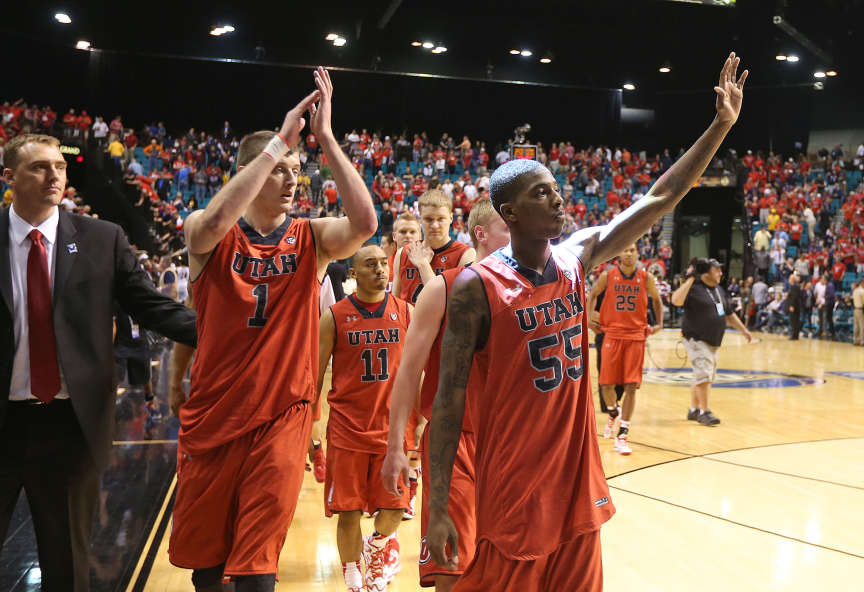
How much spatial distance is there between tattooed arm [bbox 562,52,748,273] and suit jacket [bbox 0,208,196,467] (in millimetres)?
1631

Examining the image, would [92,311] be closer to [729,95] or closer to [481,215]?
[481,215]

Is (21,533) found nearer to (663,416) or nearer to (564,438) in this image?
(564,438)

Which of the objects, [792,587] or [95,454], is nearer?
[95,454]

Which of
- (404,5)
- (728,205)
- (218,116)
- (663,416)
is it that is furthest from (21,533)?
(728,205)

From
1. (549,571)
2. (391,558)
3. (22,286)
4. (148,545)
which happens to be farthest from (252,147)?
(148,545)

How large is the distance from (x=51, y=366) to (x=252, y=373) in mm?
731

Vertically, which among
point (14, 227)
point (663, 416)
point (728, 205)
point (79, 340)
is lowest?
point (663, 416)

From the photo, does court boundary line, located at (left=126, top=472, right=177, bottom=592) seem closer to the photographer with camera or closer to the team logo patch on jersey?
the photographer with camera

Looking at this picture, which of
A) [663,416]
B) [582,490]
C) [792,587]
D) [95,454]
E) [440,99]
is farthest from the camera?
[440,99]

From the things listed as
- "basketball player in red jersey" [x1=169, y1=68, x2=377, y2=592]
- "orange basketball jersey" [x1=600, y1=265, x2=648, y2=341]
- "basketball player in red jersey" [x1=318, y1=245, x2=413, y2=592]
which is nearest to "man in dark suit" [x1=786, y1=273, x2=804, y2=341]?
"orange basketball jersey" [x1=600, y1=265, x2=648, y2=341]

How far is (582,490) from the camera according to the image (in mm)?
2545

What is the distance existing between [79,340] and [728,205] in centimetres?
3253

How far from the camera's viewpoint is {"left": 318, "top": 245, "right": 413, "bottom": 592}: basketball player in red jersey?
182 inches

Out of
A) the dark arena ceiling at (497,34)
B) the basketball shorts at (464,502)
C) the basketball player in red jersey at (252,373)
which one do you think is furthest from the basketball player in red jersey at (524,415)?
the dark arena ceiling at (497,34)
